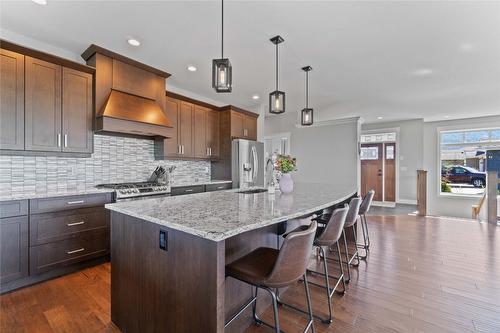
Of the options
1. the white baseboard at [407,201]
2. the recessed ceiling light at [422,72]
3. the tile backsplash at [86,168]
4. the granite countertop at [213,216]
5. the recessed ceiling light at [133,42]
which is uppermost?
the recessed ceiling light at [133,42]

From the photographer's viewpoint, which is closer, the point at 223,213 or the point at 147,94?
the point at 223,213

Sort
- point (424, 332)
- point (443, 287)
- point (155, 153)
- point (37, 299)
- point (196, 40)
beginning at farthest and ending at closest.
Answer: point (155, 153), point (196, 40), point (443, 287), point (37, 299), point (424, 332)

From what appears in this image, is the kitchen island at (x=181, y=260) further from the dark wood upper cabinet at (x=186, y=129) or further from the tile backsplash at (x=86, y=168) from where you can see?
the dark wood upper cabinet at (x=186, y=129)

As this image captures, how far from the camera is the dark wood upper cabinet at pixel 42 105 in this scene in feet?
8.13

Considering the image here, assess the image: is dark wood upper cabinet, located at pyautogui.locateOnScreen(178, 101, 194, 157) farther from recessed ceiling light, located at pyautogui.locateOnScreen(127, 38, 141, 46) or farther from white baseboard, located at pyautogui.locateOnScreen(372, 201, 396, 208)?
white baseboard, located at pyautogui.locateOnScreen(372, 201, 396, 208)

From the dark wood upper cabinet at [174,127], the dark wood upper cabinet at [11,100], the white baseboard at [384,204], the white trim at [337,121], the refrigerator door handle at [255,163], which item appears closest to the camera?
the dark wood upper cabinet at [11,100]

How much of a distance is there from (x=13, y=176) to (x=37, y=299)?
4.49 ft

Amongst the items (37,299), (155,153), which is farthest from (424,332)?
(155,153)

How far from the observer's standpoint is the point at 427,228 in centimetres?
438

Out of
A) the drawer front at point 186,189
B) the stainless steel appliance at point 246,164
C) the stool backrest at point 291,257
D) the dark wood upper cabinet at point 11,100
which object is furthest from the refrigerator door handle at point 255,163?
the stool backrest at point 291,257

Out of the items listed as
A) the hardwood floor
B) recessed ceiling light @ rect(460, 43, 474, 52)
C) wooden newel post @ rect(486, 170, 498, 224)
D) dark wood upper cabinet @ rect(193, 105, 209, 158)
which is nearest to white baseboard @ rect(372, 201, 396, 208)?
wooden newel post @ rect(486, 170, 498, 224)

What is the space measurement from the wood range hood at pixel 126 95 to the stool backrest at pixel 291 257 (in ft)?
8.94

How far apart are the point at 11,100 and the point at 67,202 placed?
1152 millimetres

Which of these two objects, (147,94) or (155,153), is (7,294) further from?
(147,94)
